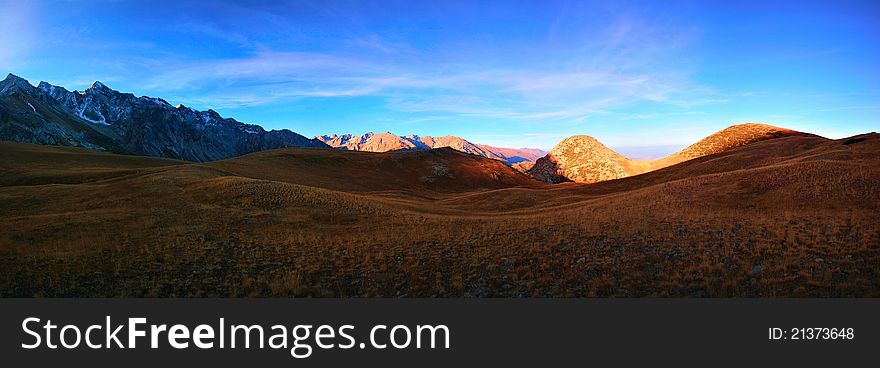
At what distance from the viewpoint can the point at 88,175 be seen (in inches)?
2363

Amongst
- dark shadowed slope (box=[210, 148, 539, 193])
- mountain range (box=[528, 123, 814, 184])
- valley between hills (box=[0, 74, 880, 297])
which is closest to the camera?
valley between hills (box=[0, 74, 880, 297])

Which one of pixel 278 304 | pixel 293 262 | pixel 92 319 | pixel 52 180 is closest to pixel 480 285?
pixel 278 304

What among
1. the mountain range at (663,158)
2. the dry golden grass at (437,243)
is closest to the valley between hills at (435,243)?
the dry golden grass at (437,243)

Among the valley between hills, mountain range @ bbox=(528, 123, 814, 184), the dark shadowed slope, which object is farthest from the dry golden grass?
mountain range @ bbox=(528, 123, 814, 184)

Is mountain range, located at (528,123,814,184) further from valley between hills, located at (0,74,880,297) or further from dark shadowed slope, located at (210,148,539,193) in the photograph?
valley between hills, located at (0,74,880,297)

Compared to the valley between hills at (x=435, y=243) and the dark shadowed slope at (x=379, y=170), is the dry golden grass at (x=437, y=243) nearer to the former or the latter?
the valley between hills at (x=435, y=243)

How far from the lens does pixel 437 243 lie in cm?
2188

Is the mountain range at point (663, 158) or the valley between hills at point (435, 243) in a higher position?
the mountain range at point (663, 158)

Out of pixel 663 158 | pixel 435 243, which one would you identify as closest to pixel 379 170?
pixel 435 243

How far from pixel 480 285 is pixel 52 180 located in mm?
73893

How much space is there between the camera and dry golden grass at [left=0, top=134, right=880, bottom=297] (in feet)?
43.3

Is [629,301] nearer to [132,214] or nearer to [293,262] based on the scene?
[293,262]

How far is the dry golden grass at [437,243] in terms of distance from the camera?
1320cm

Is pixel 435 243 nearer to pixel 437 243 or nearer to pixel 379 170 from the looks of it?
pixel 437 243
